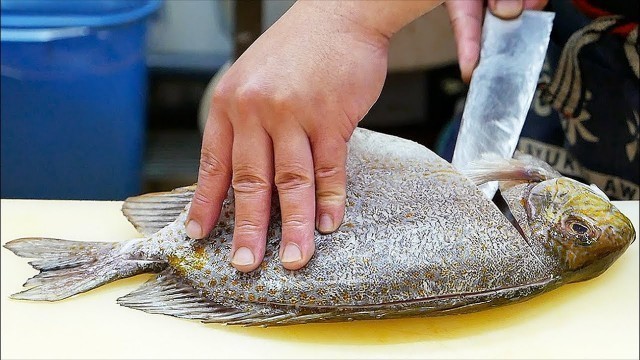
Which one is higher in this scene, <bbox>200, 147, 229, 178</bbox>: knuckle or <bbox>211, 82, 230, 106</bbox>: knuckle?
<bbox>211, 82, 230, 106</bbox>: knuckle

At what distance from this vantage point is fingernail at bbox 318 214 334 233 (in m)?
0.88

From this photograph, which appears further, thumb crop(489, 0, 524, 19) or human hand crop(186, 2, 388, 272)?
thumb crop(489, 0, 524, 19)

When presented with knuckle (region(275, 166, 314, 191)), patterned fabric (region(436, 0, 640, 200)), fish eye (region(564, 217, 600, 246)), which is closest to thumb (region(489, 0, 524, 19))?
patterned fabric (region(436, 0, 640, 200))

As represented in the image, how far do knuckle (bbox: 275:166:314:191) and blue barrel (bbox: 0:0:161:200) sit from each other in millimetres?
698

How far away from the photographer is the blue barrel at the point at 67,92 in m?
1.46

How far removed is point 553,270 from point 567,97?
1.42 ft

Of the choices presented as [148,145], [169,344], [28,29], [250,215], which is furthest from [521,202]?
[148,145]

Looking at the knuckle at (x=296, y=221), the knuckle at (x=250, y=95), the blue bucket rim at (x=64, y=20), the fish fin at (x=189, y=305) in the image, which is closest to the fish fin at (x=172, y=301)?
the fish fin at (x=189, y=305)

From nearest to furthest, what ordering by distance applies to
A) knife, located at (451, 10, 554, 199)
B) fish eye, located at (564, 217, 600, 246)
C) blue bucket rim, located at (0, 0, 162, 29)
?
fish eye, located at (564, 217, 600, 246), knife, located at (451, 10, 554, 199), blue bucket rim, located at (0, 0, 162, 29)

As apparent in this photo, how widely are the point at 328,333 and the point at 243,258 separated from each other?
0.15 metres

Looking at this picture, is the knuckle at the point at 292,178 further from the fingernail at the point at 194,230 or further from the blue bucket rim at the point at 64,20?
the blue bucket rim at the point at 64,20

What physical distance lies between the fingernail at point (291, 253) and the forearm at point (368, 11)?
A: 27cm

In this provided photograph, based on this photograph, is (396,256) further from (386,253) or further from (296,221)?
(296,221)

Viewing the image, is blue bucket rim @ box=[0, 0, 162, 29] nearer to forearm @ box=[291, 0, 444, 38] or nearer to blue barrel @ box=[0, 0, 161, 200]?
blue barrel @ box=[0, 0, 161, 200]
